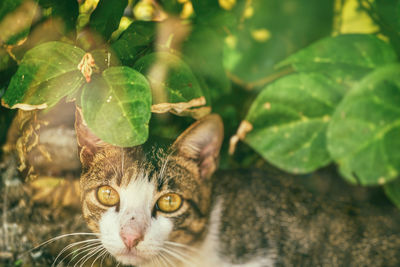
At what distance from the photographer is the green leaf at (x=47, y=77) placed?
80cm

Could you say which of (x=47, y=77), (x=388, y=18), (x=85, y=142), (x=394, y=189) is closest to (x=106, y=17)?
(x=47, y=77)

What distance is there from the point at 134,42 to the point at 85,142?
255 millimetres

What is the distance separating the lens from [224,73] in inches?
39.1

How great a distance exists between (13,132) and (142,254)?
Result: 50 cm

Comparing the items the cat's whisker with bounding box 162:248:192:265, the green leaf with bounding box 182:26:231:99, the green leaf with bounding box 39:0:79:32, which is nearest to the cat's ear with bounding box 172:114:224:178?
the green leaf with bounding box 182:26:231:99

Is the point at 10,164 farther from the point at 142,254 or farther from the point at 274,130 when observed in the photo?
the point at 274,130

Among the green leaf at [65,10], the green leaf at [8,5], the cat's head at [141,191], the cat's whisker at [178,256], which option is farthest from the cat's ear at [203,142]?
the green leaf at [8,5]

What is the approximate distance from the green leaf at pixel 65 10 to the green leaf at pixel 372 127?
639 millimetres

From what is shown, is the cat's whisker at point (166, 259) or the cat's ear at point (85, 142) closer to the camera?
the cat's ear at point (85, 142)

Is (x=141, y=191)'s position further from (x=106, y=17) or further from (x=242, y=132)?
(x=106, y=17)

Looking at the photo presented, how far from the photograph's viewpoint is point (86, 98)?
0.79 metres

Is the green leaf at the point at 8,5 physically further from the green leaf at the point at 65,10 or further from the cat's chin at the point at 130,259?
the cat's chin at the point at 130,259

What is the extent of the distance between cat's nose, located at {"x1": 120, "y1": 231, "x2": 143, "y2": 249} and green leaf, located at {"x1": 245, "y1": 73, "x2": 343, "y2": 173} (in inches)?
13.9

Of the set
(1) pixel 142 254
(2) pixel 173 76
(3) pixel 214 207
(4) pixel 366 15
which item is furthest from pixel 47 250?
(4) pixel 366 15
